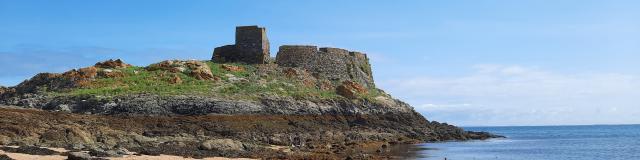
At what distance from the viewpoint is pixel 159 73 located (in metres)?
48.8

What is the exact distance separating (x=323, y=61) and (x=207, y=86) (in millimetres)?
15275

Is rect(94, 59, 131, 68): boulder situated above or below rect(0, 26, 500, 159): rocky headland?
above

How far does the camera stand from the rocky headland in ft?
102

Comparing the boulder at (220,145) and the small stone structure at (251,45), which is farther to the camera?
the small stone structure at (251,45)

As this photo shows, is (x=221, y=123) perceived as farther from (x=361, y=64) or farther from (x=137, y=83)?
(x=361, y=64)

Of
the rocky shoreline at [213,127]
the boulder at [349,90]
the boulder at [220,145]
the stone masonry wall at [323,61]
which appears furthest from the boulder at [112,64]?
the boulder at [220,145]

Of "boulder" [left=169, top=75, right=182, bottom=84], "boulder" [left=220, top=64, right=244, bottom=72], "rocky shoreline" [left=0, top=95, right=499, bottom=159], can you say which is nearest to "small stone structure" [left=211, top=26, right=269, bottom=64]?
"boulder" [left=220, top=64, right=244, bottom=72]

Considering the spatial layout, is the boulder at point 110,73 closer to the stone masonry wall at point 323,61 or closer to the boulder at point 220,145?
the stone masonry wall at point 323,61

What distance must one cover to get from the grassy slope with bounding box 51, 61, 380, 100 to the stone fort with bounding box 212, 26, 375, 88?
2215mm

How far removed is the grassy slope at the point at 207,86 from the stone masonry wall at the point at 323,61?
170 inches

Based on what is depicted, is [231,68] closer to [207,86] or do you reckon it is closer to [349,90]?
[207,86]

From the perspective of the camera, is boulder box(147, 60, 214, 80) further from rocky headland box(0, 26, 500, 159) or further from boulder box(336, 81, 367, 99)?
boulder box(336, 81, 367, 99)

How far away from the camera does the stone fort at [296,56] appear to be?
5588 centimetres

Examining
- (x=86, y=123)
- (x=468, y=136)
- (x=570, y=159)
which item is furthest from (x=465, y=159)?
(x=468, y=136)
